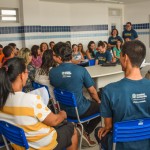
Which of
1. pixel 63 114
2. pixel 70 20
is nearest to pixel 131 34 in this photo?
pixel 70 20

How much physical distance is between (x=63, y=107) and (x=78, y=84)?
1.09 ft

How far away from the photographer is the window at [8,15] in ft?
24.8

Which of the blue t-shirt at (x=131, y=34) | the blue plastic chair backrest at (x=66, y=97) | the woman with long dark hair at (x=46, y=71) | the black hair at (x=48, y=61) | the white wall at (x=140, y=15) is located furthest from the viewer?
the white wall at (x=140, y=15)

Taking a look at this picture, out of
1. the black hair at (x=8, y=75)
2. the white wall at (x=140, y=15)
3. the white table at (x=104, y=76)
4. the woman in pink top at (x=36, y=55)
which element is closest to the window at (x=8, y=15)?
the woman in pink top at (x=36, y=55)

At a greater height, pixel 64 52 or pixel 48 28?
pixel 48 28

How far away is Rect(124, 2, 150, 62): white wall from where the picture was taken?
34.6 ft

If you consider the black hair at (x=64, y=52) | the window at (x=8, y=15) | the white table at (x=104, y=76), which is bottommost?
the white table at (x=104, y=76)

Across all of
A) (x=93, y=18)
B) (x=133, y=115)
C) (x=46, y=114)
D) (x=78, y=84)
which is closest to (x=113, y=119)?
(x=133, y=115)

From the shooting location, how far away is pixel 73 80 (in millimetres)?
2889

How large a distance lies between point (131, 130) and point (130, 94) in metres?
0.25

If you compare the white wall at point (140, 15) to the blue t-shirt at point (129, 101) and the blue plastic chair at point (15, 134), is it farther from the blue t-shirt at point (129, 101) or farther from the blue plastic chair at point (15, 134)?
the blue plastic chair at point (15, 134)

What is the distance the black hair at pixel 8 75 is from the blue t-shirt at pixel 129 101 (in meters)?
0.72

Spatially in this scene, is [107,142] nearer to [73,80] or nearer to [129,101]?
[129,101]

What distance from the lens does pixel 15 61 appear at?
80.3 inches
